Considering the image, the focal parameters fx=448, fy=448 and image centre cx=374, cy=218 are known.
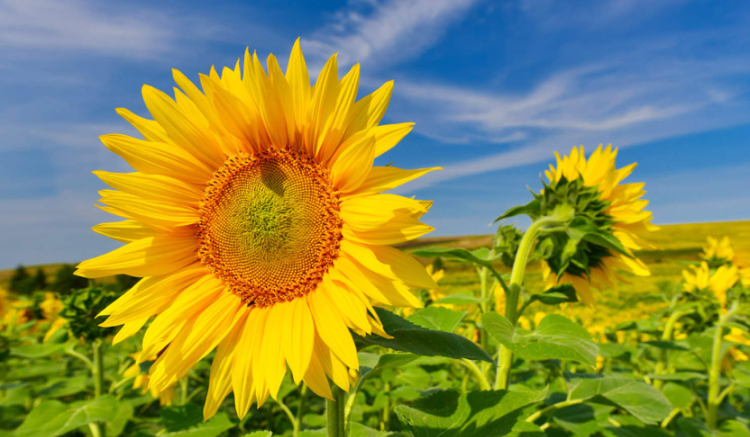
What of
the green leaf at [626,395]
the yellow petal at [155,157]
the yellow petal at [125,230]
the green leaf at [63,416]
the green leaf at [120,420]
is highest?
the yellow petal at [155,157]

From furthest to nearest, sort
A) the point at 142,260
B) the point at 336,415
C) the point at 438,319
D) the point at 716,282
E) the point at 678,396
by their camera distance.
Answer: the point at 716,282
the point at 678,396
the point at 438,319
the point at 142,260
the point at 336,415

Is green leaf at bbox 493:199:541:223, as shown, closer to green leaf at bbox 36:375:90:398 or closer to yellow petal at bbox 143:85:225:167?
yellow petal at bbox 143:85:225:167

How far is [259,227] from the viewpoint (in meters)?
1.28

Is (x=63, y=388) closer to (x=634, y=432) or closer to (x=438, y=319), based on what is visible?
(x=438, y=319)

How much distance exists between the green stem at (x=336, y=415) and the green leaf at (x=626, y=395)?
124 cm

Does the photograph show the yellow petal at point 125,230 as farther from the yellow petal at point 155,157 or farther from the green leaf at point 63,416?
the green leaf at point 63,416

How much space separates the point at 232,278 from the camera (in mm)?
1360

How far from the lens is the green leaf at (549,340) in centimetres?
136

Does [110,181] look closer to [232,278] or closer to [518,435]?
[232,278]

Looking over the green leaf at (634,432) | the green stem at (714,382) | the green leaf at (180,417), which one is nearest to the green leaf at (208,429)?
the green leaf at (180,417)

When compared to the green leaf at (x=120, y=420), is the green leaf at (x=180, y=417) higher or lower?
higher

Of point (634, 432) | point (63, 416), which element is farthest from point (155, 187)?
point (634, 432)

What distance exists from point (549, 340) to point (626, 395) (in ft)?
2.57

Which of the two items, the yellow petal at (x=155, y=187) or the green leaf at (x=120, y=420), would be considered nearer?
the yellow petal at (x=155, y=187)
